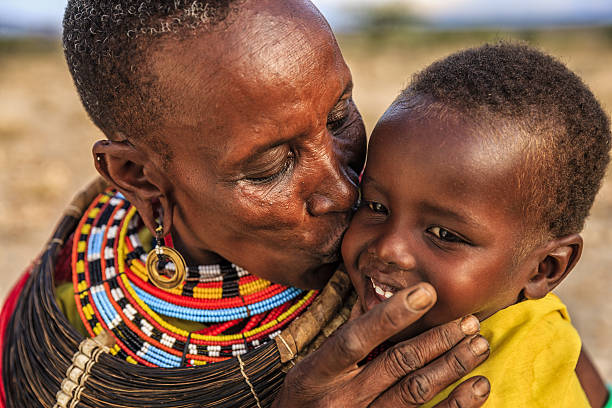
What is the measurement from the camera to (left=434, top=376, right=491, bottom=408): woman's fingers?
1509 mm

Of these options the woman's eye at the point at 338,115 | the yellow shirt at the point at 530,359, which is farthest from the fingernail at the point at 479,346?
the woman's eye at the point at 338,115

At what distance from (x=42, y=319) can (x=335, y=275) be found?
102 centimetres

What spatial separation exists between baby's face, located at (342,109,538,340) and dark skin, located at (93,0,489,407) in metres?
0.14

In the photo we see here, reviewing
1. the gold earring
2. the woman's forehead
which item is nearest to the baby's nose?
the woman's forehead

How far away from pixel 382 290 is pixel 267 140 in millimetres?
506

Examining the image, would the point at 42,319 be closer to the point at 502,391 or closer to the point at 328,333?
the point at 328,333

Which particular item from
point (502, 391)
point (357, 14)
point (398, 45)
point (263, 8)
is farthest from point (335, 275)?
point (357, 14)

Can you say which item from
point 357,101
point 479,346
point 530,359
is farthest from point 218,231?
point 357,101

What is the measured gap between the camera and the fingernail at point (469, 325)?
1562 mm

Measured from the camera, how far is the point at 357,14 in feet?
52.2

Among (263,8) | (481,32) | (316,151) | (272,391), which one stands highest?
(263,8)

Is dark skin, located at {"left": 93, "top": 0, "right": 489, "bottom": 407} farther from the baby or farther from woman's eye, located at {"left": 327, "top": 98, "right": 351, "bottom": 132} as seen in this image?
the baby

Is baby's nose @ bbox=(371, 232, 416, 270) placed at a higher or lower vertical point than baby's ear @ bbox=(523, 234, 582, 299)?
higher

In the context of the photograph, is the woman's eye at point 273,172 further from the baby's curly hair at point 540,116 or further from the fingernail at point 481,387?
the fingernail at point 481,387
